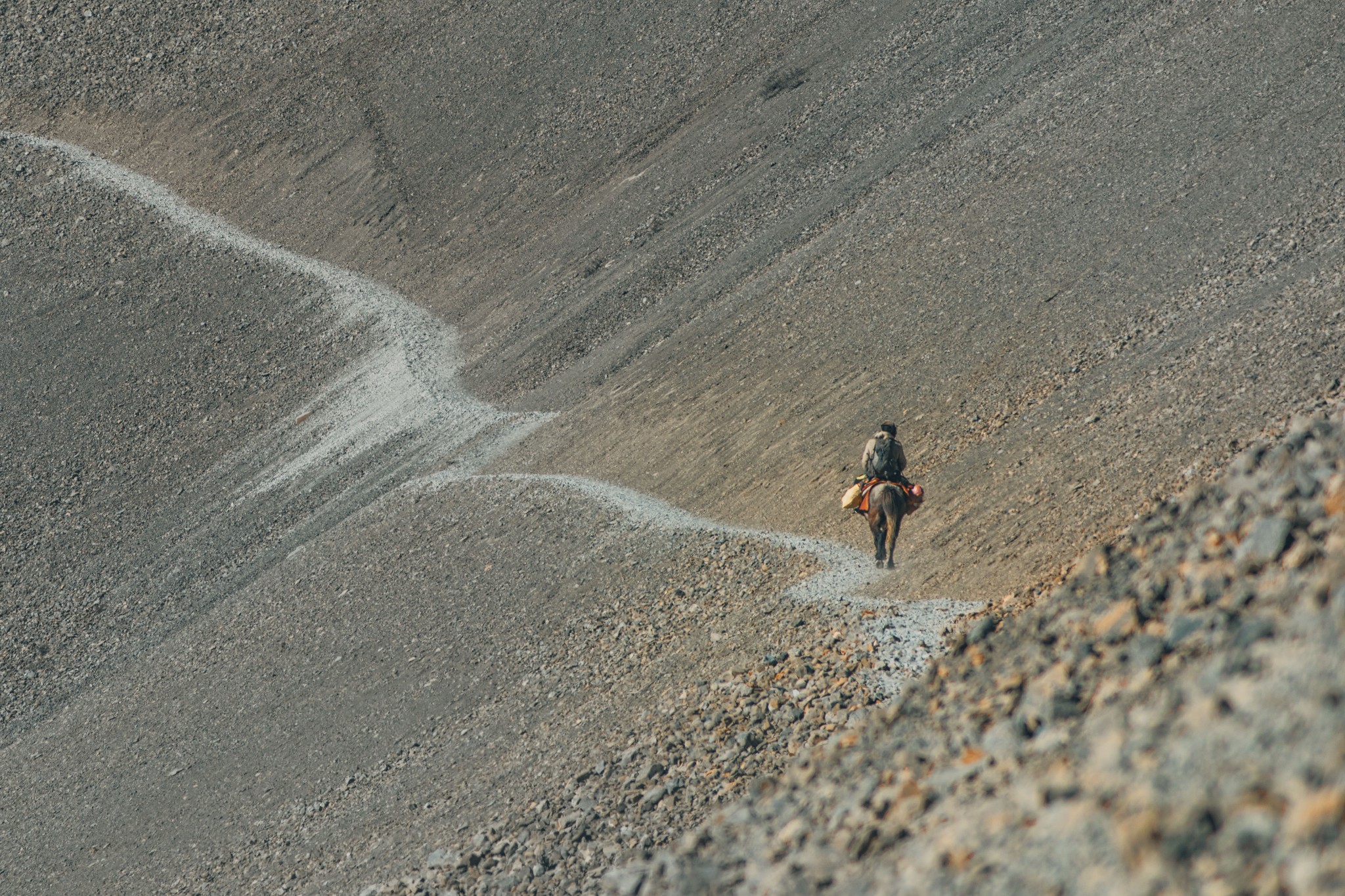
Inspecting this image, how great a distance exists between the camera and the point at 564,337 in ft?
93.1

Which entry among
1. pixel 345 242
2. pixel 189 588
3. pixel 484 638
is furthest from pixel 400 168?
pixel 484 638

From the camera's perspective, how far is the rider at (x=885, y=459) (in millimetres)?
15125

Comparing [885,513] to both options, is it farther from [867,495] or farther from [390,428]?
[390,428]

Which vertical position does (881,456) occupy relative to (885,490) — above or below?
above

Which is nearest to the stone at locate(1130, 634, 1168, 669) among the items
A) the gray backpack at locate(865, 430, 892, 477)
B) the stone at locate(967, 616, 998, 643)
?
the stone at locate(967, 616, 998, 643)

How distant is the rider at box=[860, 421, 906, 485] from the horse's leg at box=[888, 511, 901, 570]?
49 centimetres

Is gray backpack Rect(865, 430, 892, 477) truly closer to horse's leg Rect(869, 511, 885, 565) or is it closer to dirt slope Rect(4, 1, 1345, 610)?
horse's leg Rect(869, 511, 885, 565)

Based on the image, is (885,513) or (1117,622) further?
(885,513)

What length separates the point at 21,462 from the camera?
2930cm

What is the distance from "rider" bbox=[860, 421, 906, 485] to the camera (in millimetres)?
15125

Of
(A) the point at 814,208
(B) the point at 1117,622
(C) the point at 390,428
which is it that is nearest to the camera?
(B) the point at 1117,622

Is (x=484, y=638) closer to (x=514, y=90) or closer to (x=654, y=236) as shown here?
(x=654, y=236)

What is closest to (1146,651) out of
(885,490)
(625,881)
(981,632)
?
(981,632)

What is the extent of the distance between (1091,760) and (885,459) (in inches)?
378
